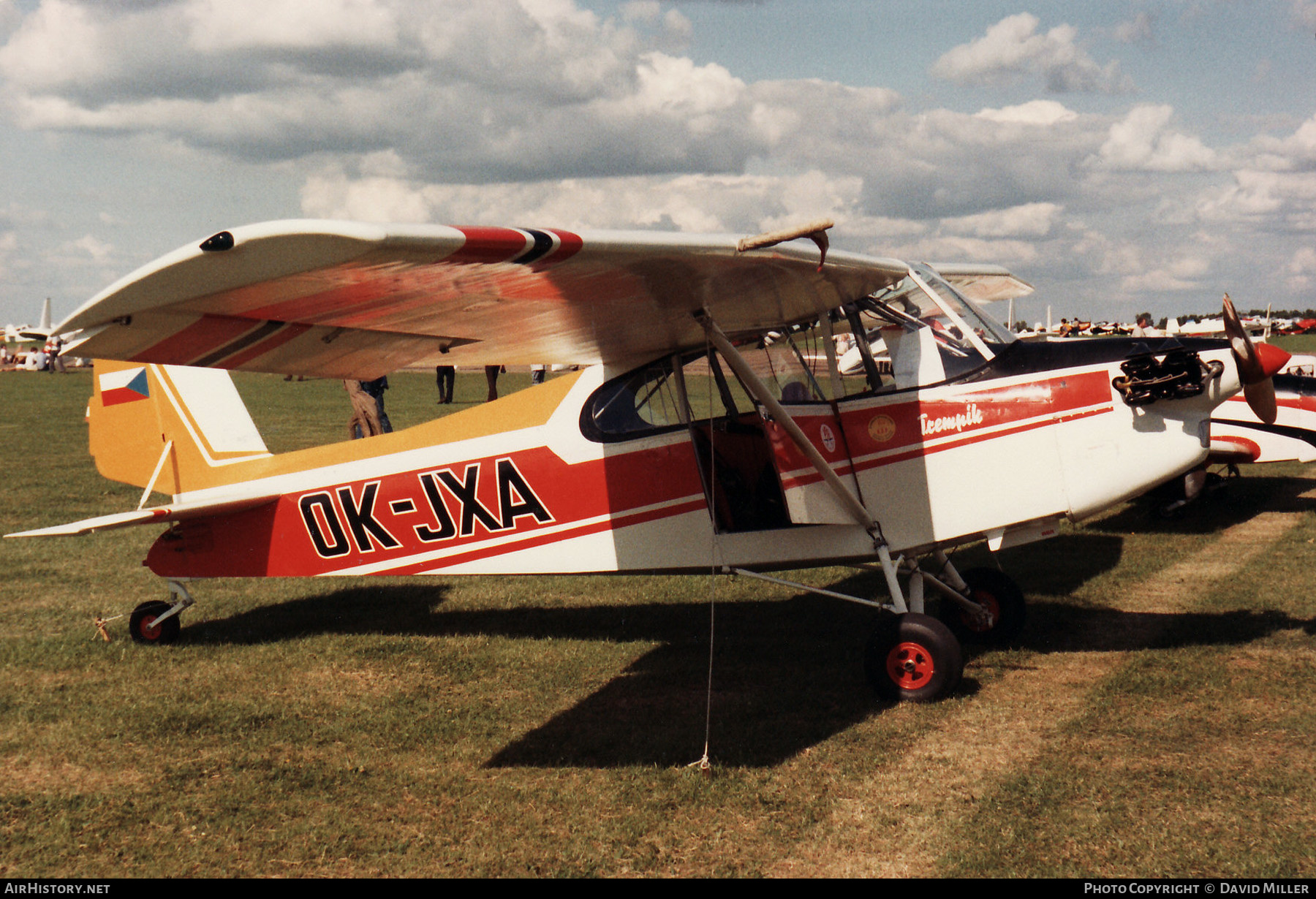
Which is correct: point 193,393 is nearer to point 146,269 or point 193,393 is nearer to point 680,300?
point 680,300

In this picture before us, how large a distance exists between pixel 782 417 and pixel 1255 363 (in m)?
2.62

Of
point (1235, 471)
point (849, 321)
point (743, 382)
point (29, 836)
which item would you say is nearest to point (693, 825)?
point (743, 382)

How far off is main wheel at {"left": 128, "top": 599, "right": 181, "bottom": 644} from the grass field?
15 cm

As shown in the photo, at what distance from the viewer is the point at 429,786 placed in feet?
15.2

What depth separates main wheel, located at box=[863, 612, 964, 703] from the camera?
5.50 metres

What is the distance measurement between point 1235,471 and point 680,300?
1138 cm

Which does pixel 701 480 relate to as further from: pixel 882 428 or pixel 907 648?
pixel 907 648

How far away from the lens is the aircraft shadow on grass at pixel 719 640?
16.9 feet

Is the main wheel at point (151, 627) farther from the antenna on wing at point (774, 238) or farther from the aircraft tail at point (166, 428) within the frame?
the antenna on wing at point (774, 238)

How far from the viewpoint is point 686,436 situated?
6.17 metres

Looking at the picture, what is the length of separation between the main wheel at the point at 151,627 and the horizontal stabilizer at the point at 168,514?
617 mm

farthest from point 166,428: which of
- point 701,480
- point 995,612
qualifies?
point 995,612

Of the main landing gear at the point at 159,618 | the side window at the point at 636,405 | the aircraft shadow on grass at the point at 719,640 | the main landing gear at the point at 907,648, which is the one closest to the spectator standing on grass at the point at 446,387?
the aircraft shadow on grass at the point at 719,640

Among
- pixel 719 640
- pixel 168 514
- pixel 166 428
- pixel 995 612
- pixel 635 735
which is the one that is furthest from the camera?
pixel 166 428
